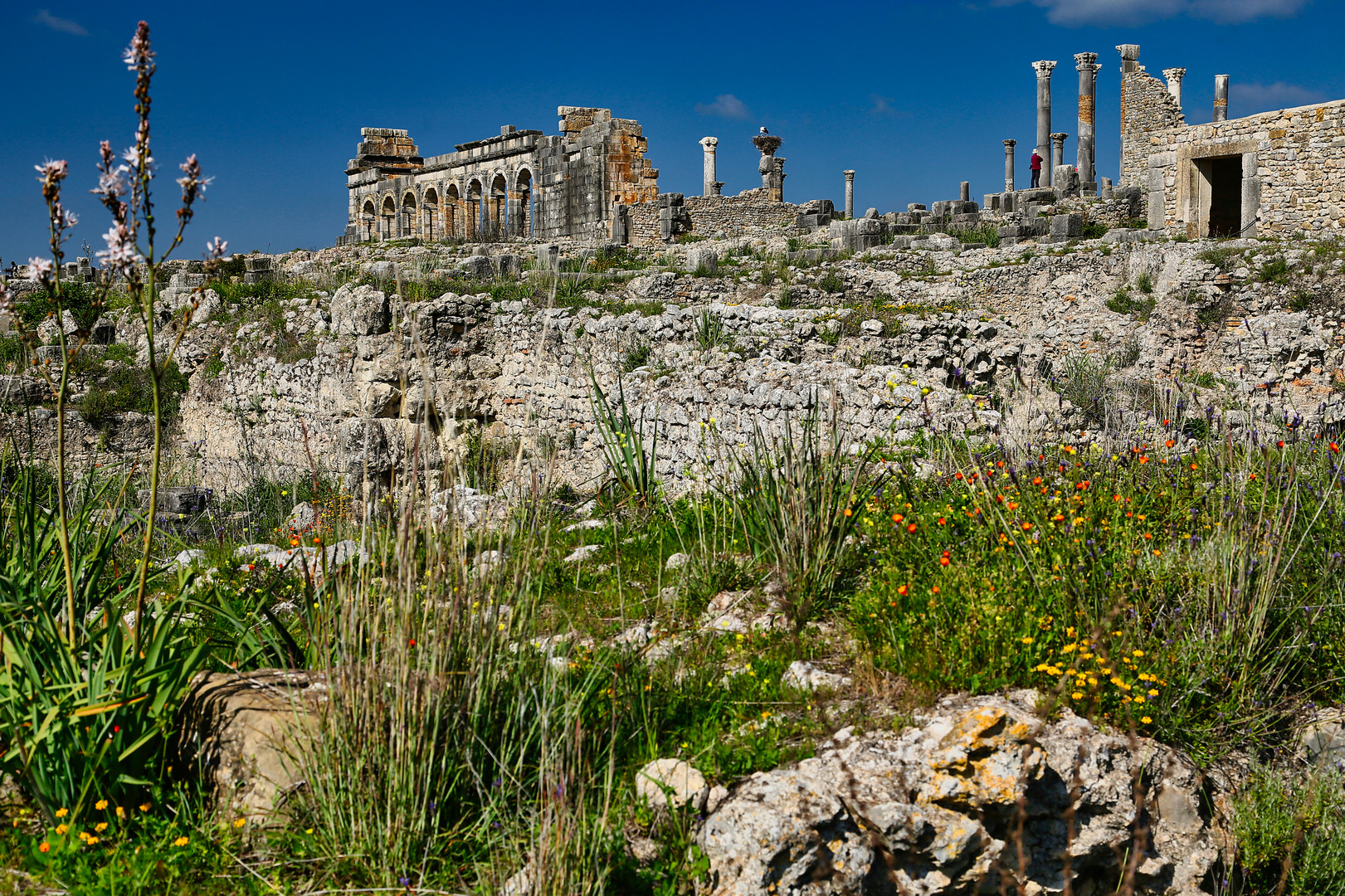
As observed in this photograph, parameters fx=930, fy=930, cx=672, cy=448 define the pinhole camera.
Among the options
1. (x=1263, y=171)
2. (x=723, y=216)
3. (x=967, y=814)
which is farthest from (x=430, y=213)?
(x=967, y=814)

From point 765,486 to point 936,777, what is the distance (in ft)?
5.94

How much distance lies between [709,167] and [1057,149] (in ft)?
34.6

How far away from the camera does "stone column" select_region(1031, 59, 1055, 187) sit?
1064 inches

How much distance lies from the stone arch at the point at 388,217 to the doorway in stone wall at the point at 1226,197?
22641mm

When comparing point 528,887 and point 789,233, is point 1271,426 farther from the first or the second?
point 789,233

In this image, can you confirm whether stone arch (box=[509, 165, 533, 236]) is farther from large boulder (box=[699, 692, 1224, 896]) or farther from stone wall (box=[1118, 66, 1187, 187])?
large boulder (box=[699, 692, 1224, 896])

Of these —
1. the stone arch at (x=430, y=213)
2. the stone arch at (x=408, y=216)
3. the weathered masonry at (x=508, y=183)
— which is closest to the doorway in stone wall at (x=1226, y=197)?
the weathered masonry at (x=508, y=183)

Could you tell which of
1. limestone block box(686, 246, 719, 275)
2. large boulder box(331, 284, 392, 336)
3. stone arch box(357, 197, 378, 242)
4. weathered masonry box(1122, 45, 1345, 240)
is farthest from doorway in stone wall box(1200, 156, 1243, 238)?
stone arch box(357, 197, 378, 242)

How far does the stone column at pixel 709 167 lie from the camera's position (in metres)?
27.5

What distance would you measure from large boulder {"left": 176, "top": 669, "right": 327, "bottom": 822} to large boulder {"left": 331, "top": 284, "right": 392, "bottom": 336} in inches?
317

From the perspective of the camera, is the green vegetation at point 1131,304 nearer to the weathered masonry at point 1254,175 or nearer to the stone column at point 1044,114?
the weathered masonry at point 1254,175

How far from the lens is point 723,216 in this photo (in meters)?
22.5

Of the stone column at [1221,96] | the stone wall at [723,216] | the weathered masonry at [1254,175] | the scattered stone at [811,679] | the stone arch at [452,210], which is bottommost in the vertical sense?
the scattered stone at [811,679]

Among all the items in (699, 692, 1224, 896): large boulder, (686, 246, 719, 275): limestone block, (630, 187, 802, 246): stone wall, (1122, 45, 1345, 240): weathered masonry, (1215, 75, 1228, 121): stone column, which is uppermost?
(1215, 75, 1228, 121): stone column
